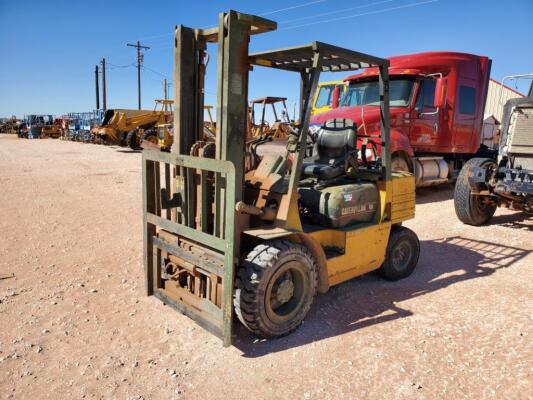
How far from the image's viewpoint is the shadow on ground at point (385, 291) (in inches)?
145

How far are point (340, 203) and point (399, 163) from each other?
Answer: 18.3ft

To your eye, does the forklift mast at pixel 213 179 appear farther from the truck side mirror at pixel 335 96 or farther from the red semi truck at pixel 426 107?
the truck side mirror at pixel 335 96

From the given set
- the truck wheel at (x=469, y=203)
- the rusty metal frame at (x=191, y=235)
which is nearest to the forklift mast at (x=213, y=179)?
the rusty metal frame at (x=191, y=235)

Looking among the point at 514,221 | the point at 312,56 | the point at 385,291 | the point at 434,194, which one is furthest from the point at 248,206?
the point at 434,194

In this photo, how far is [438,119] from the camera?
10250 mm

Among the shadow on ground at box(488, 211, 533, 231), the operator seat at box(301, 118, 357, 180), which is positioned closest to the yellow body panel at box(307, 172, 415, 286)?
the operator seat at box(301, 118, 357, 180)

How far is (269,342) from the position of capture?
141 inches

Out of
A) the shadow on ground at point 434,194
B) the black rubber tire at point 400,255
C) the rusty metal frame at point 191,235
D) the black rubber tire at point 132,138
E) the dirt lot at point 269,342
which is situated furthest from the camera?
the black rubber tire at point 132,138

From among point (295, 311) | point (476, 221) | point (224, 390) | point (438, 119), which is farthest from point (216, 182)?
point (438, 119)

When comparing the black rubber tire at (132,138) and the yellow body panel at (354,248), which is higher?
the black rubber tire at (132,138)

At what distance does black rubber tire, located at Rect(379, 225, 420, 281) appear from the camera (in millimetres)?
4973

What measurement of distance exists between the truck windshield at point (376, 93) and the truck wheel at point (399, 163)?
1.28m

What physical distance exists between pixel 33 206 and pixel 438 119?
907cm

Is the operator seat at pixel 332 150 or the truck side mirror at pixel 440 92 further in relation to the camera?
the truck side mirror at pixel 440 92
